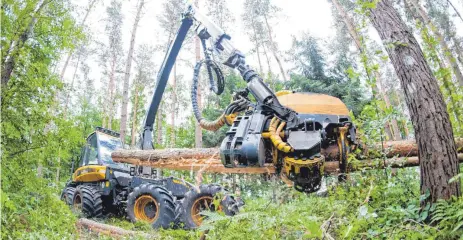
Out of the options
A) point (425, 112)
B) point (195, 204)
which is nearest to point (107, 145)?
point (195, 204)

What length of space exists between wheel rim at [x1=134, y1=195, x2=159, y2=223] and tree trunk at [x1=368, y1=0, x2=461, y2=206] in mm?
5542

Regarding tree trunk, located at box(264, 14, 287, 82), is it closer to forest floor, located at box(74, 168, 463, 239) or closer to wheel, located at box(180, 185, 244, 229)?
wheel, located at box(180, 185, 244, 229)

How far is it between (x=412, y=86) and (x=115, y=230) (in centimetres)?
546

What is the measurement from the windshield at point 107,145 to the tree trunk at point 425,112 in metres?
8.31

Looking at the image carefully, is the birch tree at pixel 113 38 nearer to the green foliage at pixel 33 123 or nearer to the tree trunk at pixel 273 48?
the tree trunk at pixel 273 48

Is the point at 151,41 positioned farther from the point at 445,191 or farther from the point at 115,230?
the point at 445,191

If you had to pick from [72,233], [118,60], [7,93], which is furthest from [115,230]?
[118,60]

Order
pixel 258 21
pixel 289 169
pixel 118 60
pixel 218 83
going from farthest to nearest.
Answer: pixel 118 60 < pixel 258 21 < pixel 218 83 < pixel 289 169

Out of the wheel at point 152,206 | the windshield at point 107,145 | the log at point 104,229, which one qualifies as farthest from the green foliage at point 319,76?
the log at point 104,229

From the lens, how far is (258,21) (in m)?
24.6

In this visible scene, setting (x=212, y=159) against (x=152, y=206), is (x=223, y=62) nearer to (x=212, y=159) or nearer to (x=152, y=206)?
(x=212, y=159)

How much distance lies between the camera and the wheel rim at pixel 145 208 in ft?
24.0

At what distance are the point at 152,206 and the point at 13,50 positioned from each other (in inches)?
194

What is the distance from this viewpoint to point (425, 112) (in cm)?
306
